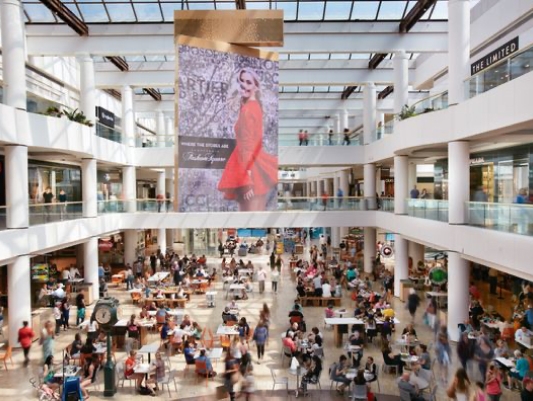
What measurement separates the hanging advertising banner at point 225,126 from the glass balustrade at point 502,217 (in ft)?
19.4

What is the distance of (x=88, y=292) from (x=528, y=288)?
56.7 feet

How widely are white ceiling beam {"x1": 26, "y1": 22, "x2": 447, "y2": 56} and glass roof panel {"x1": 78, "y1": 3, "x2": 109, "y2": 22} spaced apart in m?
0.32

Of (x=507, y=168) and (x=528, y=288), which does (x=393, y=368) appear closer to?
(x=528, y=288)

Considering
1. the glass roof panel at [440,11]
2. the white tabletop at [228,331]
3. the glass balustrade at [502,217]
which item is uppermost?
the glass roof panel at [440,11]

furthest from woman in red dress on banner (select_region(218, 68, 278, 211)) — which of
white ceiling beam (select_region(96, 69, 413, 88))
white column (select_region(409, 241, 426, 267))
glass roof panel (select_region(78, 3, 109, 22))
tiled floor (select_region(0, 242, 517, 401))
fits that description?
white column (select_region(409, 241, 426, 267))

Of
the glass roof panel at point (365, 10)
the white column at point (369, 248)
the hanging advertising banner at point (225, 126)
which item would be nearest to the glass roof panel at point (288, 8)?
the glass roof panel at point (365, 10)

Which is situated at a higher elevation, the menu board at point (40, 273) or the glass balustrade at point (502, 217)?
the glass balustrade at point (502, 217)

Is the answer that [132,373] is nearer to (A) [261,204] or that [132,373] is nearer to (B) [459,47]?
(A) [261,204]

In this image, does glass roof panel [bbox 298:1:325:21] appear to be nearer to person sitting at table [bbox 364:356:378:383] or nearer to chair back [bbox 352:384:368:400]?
person sitting at table [bbox 364:356:378:383]

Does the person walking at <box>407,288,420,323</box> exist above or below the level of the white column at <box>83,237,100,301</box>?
below

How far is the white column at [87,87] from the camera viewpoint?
21.8 m

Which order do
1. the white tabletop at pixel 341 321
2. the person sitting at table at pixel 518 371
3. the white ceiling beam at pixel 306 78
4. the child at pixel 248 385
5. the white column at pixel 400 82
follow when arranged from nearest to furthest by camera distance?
the person sitting at table at pixel 518 371
the child at pixel 248 385
the white tabletop at pixel 341 321
the white column at pixel 400 82
the white ceiling beam at pixel 306 78

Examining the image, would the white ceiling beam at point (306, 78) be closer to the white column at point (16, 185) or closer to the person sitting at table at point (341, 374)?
the white column at point (16, 185)

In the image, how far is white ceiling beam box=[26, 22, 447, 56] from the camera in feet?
71.5
